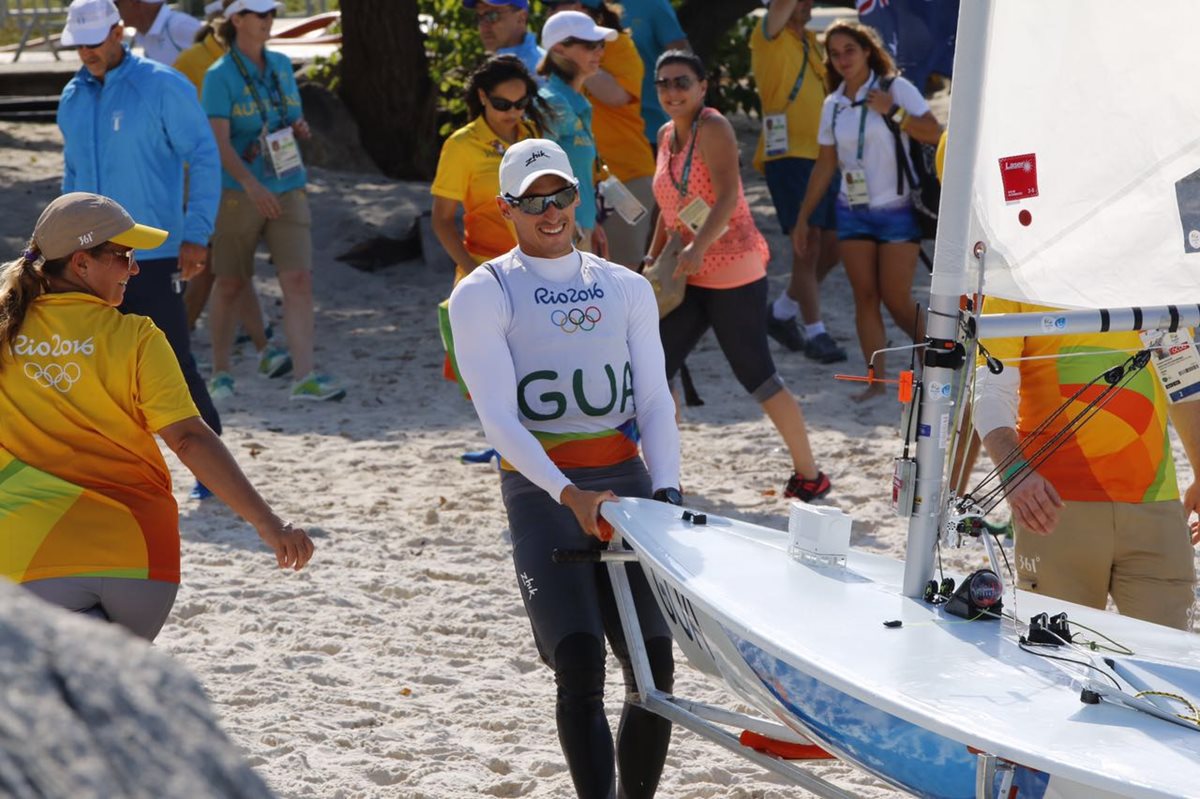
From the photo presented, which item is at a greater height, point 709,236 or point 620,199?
point 620,199

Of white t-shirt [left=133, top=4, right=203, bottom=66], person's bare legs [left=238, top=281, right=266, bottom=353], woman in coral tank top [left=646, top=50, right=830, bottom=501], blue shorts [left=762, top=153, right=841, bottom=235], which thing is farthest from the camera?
blue shorts [left=762, top=153, right=841, bottom=235]

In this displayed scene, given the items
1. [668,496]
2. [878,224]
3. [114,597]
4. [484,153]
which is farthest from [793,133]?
[114,597]

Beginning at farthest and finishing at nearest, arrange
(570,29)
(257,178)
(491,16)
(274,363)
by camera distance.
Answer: (274,363) → (257,178) → (491,16) → (570,29)

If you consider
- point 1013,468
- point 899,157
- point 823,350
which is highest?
point 899,157

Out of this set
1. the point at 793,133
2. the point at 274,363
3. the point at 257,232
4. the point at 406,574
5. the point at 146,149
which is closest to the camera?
the point at 406,574

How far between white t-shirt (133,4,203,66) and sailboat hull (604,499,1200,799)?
7225 mm

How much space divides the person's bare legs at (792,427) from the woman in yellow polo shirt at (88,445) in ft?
11.3

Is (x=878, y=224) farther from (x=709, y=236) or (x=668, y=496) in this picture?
(x=668, y=496)

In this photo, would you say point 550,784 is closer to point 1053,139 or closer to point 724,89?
point 1053,139

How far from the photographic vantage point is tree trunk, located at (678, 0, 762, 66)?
1432 cm

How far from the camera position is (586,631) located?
12.6 ft

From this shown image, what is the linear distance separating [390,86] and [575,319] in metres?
10.7

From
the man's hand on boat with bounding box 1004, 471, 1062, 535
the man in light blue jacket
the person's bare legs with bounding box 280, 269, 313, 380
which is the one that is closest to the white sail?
the man's hand on boat with bounding box 1004, 471, 1062, 535

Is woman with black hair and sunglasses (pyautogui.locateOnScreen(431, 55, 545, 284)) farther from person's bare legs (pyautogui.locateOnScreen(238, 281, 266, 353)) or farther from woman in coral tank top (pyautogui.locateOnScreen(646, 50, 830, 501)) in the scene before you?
person's bare legs (pyautogui.locateOnScreen(238, 281, 266, 353))
